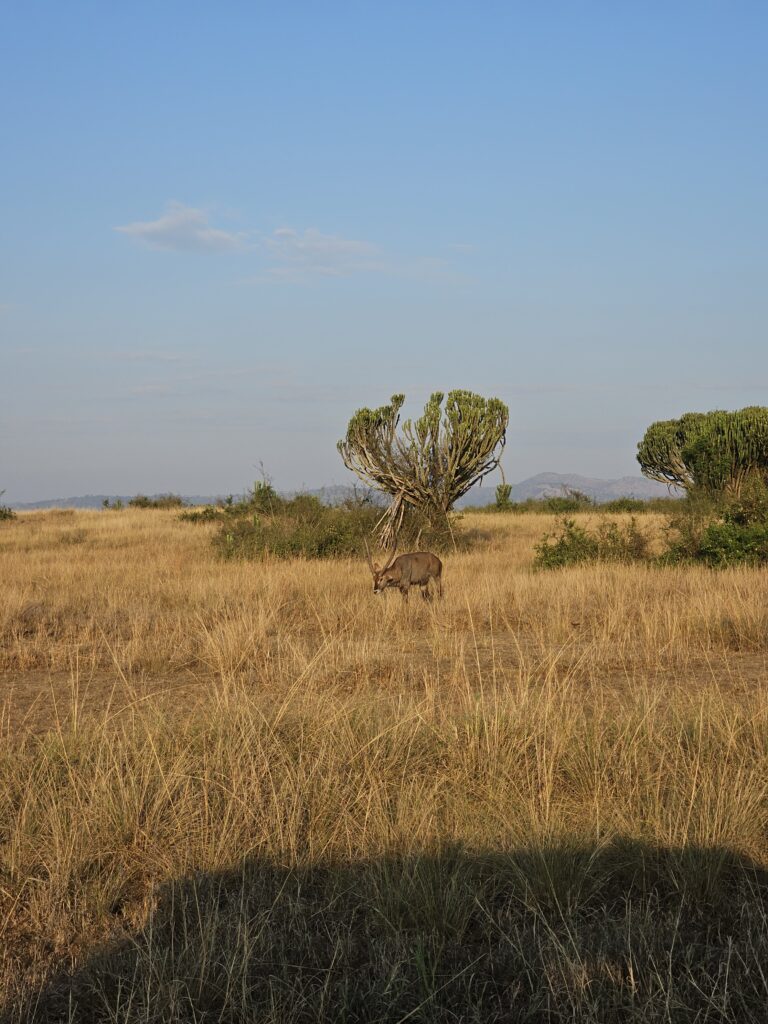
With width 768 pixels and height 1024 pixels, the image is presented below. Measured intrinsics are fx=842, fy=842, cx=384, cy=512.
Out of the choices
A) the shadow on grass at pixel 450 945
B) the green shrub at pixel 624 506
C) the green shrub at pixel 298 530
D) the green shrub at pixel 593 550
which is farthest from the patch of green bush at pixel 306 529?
the green shrub at pixel 624 506

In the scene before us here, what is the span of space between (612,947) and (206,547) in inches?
655

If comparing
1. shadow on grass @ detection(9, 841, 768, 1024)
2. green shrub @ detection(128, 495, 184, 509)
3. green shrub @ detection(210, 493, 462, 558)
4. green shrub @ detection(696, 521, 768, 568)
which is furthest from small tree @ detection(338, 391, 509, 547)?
green shrub @ detection(128, 495, 184, 509)

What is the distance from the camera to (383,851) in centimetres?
352

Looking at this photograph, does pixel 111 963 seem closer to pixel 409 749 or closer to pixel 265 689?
pixel 409 749

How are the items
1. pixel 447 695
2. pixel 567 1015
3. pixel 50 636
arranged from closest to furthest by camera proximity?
pixel 567 1015, pixel 447 695, pixel 50 636

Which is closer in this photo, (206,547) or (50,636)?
(50,636)

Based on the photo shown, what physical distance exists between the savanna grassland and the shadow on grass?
1 cm

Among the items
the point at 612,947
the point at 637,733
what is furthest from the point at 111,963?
the point at 637,733

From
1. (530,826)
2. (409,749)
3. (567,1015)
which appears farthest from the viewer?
(409,749)

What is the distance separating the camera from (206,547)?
1878 centimetres

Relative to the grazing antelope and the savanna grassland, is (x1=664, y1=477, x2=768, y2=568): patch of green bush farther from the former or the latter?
the savanna grassland

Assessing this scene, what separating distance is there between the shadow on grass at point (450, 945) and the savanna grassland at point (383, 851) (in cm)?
1

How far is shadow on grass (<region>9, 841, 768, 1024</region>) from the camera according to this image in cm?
255

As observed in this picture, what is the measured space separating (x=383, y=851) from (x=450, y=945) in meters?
0.65
